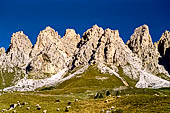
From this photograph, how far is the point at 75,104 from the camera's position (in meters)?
44.8

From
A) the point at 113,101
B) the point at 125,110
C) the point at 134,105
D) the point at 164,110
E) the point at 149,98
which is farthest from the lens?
the point at 113,101

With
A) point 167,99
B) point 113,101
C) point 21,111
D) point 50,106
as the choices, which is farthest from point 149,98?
point 21,111

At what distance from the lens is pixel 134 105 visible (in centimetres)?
3775

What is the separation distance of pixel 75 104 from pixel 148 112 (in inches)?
654

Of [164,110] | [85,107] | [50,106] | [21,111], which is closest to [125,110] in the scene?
[164,110]

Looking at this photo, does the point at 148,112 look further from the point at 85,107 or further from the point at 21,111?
the point at 21,111

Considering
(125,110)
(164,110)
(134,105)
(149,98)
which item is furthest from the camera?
(149,98)

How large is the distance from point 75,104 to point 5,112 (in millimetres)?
12851

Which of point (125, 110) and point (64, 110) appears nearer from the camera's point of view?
point (125, 110)

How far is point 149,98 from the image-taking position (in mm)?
41000

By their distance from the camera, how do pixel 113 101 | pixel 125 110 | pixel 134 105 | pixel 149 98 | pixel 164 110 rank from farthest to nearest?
pixel 113 101 < pixel 149 98 < pixel 134 105 < pixel 125 110 < pixel 164 110

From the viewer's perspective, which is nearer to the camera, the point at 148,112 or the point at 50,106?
the point at 148,112

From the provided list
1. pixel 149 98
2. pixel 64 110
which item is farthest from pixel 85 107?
pixel 149 98

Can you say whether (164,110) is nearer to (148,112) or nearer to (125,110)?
(148,112)
